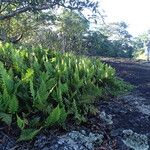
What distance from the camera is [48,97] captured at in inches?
246

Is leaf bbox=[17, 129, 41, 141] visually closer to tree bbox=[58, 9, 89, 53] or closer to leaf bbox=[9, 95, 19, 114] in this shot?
leaf bbox=[9, 95, 19, 114]

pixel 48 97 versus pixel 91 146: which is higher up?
pixel 48 97

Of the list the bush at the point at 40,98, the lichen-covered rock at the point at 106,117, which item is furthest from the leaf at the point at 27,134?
the lichen-covered rock at the point at 106,117

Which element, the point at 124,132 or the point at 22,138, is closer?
the point at 22,138

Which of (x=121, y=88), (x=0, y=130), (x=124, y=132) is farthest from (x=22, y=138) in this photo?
(x=121, y=88)

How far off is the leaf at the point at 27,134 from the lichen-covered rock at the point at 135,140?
152cm

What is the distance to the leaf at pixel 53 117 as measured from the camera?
546cm

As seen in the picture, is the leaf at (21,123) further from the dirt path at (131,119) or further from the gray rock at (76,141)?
the dirt path at (131,119)

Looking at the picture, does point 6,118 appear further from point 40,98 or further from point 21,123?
point 40,98

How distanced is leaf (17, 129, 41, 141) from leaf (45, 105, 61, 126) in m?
0.29

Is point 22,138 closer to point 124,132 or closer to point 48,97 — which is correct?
point 48,97

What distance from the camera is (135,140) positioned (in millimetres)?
6172

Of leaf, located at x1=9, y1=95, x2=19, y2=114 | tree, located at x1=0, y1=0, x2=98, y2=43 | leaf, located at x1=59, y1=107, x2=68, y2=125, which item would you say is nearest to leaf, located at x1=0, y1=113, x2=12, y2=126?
leaf, located at x1=9, y1=95, x2=19, y2=114

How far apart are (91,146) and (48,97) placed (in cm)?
109
